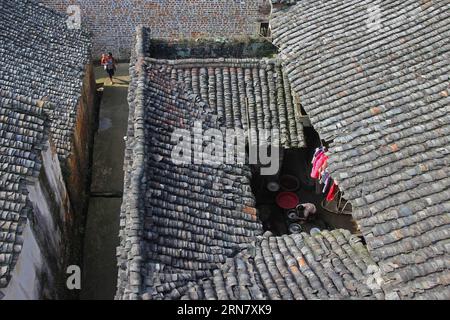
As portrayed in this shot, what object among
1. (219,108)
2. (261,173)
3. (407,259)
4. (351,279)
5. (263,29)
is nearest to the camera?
(407,259)

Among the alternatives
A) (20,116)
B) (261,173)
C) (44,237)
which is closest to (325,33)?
(261,173)

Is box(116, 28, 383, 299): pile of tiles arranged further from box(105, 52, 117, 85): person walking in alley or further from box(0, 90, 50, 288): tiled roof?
box(105, 52, 117, 85): person walking in alley

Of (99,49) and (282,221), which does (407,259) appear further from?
(99,49)

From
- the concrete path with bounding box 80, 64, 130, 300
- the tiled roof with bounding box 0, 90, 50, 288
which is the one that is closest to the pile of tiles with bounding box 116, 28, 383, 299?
the tiled roof with bounding box 0, 90, 50, 288

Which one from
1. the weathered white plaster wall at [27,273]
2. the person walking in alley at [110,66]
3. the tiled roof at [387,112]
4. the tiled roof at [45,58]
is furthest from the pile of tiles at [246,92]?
the person walking in alley at [110,66]

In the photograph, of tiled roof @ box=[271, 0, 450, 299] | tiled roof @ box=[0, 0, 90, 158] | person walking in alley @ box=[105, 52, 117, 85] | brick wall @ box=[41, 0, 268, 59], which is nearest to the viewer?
tiled roof @ box=[271, 0, 450, 299]

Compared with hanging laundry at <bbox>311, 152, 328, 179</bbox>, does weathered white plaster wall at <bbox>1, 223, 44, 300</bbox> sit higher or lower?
lower
